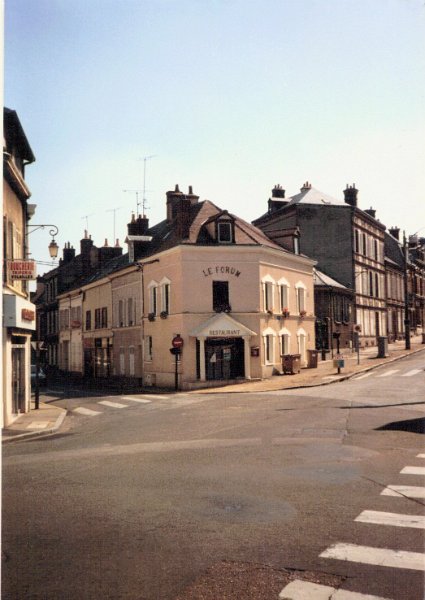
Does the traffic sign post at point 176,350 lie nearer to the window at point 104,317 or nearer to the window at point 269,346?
the window at point 269,346

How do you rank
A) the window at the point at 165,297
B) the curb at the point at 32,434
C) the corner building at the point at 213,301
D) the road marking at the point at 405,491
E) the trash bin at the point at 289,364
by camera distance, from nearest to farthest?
the road marking at the point at 405,491, the curb at the point at 32,434, the corner building at the point at 213,301, the window at the point at 165,297, the trash bin at the point at 289,364

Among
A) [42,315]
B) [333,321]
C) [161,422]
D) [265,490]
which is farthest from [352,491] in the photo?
[42,315]

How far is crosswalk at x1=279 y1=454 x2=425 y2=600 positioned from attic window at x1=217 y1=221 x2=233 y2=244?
2418 cm

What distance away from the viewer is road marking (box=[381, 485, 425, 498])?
28.0 ft

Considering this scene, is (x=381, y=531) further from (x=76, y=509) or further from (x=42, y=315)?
(x=42, y=315)

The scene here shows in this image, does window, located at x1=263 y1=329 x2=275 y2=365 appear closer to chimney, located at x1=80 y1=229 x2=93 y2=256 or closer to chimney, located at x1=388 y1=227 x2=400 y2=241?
chimney, located at x1=80 y1=229 x2=93 y2=256

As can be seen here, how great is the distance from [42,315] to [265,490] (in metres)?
56.9

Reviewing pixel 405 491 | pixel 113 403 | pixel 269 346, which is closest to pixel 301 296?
pixel 269 346

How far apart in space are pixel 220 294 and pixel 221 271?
A: 1.24m

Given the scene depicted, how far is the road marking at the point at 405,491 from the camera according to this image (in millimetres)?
8547

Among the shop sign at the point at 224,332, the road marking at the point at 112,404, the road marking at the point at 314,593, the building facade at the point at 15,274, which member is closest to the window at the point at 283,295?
the shop sign at the point at 224,332

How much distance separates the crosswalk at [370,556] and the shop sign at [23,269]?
490 inches

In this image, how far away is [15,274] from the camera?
17.7 metres

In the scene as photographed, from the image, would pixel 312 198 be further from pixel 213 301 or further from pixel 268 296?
pixel 213 301
